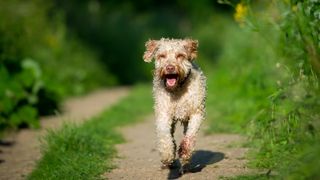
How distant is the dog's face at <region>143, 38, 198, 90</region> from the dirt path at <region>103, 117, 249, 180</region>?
101cm

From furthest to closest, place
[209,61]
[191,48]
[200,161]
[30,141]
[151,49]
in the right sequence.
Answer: [209,61] < [30,141] < [200,161] < [151,49] < [191,48]

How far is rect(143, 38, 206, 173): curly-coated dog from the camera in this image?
754cm

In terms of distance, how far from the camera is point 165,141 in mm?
7500

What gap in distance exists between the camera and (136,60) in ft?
80.3

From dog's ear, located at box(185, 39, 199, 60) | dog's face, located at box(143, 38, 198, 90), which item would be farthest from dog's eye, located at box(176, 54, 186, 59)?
dog's ear, located at box(185, 39, 199, 60)

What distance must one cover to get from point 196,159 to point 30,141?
12.1ft

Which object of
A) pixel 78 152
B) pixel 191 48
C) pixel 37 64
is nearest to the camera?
pixel 191 48

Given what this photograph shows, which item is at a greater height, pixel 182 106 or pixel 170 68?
pixel 170 68

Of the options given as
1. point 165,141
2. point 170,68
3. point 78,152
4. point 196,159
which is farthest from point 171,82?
point 78,152

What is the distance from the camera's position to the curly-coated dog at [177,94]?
7.54m

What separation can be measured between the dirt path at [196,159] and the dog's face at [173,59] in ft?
3.31

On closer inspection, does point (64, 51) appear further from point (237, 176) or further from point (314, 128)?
point (314, 128)

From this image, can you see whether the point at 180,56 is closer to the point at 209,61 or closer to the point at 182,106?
the point at 182,106

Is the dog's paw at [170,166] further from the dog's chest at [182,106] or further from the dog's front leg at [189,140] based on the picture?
the dog's chest at [182,106]
